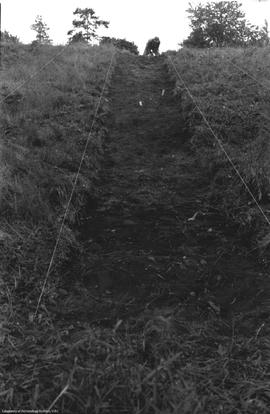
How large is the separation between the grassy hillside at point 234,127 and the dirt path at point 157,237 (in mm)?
217

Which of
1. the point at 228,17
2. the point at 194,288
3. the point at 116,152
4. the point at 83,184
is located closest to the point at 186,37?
the point at 228,17

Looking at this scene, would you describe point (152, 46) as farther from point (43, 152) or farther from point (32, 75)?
point (43, 152)

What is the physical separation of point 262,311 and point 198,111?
16.6 feet

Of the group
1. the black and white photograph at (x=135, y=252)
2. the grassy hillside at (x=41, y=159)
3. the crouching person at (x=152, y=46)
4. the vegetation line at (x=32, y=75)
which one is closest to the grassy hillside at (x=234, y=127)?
the black and white photograph at (x=135, y=252)

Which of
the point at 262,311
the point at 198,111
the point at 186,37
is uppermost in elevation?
the point at 186,37

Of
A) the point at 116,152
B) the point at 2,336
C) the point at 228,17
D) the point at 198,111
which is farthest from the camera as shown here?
the point at 228,17

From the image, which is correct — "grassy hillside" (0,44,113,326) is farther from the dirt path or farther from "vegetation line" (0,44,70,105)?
the dirt path

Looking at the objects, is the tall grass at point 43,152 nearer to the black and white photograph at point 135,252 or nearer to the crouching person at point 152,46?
the black and white photograph at point 135,252

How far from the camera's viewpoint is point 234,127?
669cm

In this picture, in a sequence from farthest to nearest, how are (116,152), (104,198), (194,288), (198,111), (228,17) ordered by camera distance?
(228,17) → (198,111) → (116,152) → (104,198) → (194,288)

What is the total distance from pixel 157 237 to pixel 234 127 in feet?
10.4

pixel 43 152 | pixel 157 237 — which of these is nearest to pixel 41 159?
pixel 43 152

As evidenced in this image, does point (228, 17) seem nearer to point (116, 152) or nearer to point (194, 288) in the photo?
point (116, 152)

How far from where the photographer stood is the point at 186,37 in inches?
822
